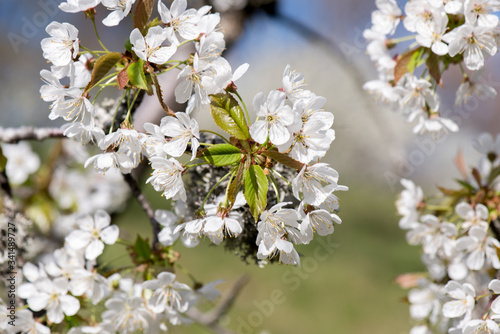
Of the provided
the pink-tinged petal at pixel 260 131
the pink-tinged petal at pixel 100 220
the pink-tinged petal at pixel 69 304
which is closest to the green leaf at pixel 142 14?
the pink-tinged petal at pixel 260 131

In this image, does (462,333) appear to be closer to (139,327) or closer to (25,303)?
(139,327)

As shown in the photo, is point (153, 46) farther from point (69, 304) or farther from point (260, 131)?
point (69, 304)

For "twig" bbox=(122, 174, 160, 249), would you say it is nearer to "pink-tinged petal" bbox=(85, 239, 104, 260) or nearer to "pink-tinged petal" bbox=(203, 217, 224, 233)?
"pink-tinged petal" bbox=(85, 239, 104, 260)

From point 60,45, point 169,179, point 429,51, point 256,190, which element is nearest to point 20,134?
point 60,45

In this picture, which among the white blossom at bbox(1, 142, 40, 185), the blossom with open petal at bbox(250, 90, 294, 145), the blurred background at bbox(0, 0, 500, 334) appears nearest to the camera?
the blossom with open petal at bbox(250, 90, 294, 145)

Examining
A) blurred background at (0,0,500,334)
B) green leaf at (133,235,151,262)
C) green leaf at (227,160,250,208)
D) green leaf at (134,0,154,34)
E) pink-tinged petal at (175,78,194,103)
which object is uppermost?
green leaf at (134,0,154,34)

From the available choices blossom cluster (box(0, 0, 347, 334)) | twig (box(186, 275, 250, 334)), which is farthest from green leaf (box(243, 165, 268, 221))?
twig (box(186, 275, 250, 334))

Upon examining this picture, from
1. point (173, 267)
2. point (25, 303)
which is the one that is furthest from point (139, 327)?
point (25, 303)

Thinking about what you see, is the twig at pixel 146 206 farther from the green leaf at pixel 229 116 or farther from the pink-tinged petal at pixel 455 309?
the pink-tinged petal at pixel 455 309
